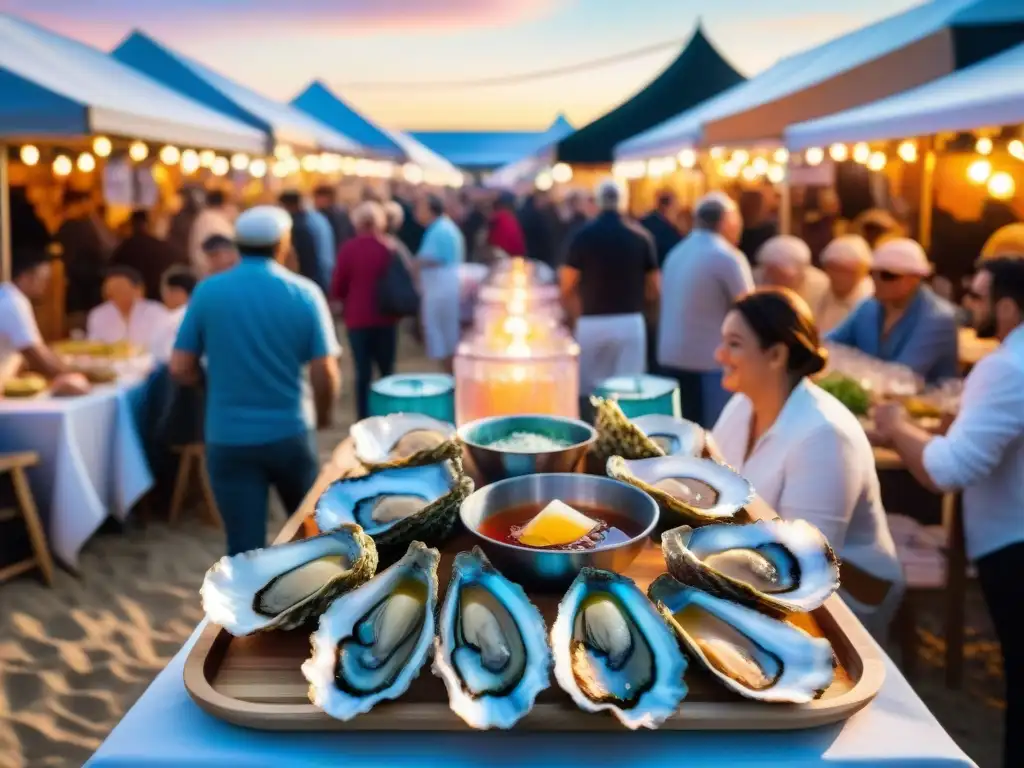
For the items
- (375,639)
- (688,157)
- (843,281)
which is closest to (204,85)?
(688,157)

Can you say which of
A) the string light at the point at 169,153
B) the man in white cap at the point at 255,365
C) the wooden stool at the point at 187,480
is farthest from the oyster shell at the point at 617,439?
the string light at the point at 169,153

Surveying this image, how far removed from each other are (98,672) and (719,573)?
2.79m

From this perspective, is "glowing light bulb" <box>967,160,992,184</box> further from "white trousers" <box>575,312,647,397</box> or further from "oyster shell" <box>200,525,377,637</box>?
"oyster shell" <box>200,525,377,637</box>

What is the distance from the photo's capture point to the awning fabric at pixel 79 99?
4.89 m

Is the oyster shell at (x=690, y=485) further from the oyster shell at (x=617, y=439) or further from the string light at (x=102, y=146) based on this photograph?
the string light at (x=102, y=146)

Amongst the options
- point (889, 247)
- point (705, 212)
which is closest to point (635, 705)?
point (889, 247)

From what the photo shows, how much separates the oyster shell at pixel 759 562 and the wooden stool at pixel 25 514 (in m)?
3.45

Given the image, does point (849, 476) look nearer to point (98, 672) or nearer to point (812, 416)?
point (812, 416)

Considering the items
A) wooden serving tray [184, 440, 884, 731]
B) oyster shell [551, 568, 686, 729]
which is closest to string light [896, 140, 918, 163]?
wooden serving tray [184, 440, 884, 731]

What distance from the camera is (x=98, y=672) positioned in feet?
10.5

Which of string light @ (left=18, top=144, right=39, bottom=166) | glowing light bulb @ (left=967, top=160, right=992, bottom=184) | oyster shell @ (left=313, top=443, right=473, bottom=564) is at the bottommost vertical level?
oyster shell @ (left=313, top=443, right=473, bottom=564)

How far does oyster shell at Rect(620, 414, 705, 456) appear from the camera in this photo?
176 cm

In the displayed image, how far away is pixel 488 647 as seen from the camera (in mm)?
1023

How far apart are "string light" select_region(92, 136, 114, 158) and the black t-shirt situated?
4322mm
